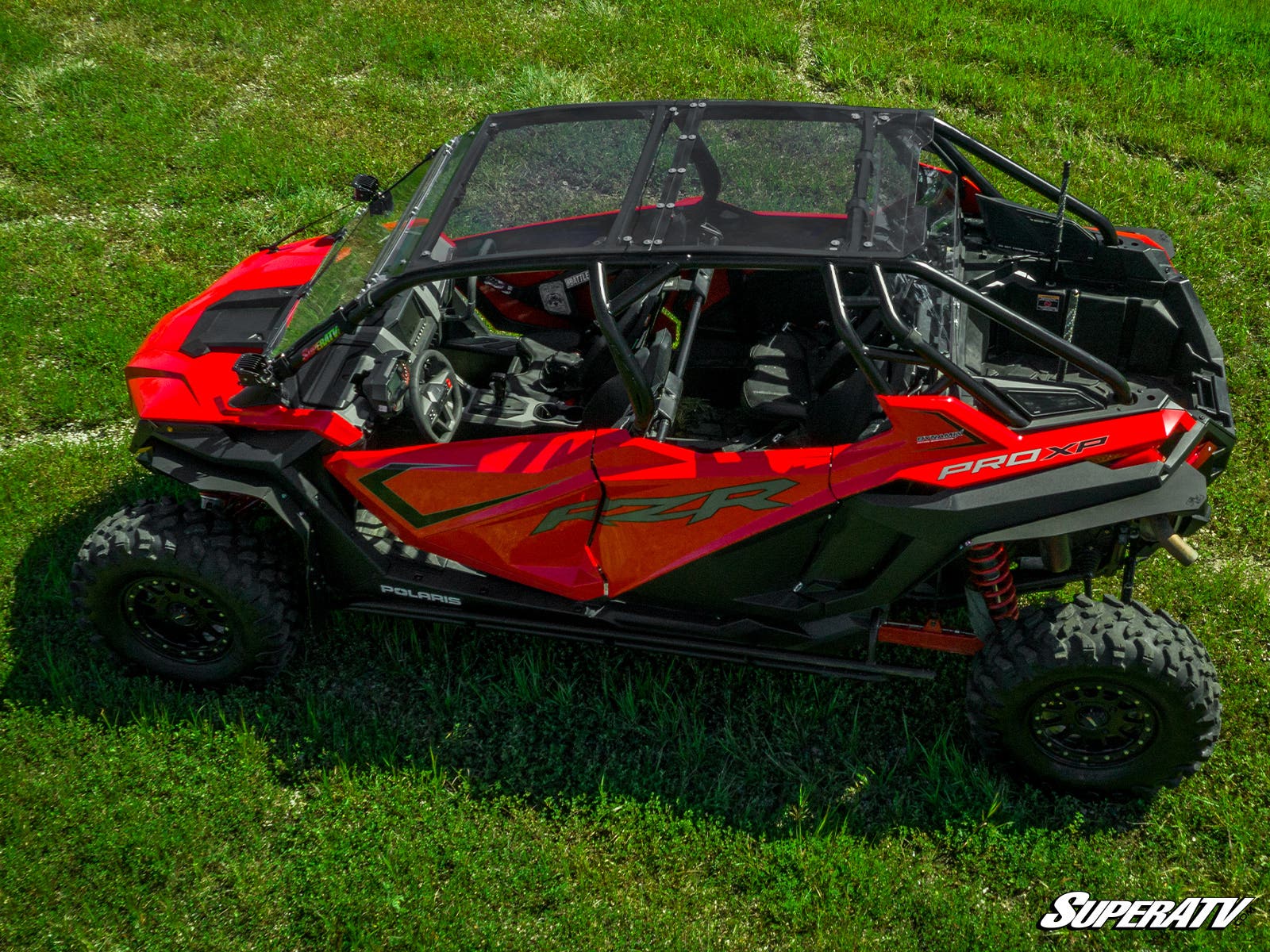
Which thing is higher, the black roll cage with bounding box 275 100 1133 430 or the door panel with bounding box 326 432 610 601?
the black roll cage with bounding box 275 100 1133 430

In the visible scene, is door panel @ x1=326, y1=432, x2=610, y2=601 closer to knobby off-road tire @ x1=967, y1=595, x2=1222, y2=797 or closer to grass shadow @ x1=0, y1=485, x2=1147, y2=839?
grass shadow @ x1=0, y1=485, x2=1147, y2=839

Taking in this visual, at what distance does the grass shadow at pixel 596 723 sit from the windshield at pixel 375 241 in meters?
1.34

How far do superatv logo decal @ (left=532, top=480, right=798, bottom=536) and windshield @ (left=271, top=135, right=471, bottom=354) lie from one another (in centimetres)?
106

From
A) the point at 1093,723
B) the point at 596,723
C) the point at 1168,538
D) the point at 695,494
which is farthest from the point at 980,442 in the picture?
the point at 596,723

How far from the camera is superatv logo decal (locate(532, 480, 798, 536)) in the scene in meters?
3.72

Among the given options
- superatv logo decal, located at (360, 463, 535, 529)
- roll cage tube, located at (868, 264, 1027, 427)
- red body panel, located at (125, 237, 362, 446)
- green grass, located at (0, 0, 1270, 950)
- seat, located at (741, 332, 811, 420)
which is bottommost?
green grass, located at (0, 0, 1270, 950)

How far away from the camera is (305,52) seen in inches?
355

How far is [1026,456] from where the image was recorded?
3514 millimetres

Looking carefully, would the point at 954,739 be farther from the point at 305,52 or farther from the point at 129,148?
the point at 305,52

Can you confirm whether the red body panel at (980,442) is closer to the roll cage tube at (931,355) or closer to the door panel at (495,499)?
the roll cage tube at (931,355)

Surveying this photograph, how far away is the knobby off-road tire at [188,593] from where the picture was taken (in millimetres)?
4188

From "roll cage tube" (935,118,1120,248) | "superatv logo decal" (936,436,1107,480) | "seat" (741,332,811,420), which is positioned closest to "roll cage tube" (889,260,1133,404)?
"superatv logo decal" (936,436,1107,480)

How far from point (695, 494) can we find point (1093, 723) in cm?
157

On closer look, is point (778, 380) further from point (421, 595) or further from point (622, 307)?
point (421, 595)
